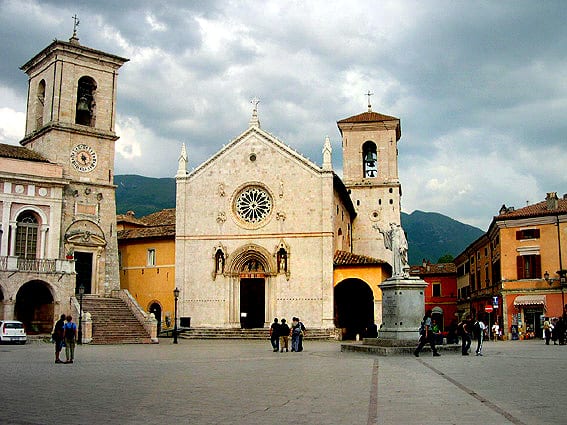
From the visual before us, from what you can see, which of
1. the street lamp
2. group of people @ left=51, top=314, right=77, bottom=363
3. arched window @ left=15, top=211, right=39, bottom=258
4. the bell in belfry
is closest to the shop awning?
the street lamp

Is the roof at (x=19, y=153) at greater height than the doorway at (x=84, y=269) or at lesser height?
greater

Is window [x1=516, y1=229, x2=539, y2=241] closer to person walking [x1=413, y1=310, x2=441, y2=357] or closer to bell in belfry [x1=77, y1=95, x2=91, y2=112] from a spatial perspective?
person walking [x1=413, y1=310, x2=441, y2=357]

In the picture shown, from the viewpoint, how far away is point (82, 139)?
44500mm

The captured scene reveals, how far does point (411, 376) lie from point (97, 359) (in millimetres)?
12263

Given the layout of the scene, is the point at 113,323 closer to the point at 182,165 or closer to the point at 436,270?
the point at 182,165

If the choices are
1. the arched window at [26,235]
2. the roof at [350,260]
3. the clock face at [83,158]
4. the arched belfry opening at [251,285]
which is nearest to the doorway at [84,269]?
the arched window at [26,235]

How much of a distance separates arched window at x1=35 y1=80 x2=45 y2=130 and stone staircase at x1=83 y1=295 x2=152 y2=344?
12.8 metres

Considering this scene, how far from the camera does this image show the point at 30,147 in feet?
150

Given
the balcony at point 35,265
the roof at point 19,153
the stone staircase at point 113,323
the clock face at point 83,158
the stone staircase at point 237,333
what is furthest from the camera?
the clock face at point 83,158

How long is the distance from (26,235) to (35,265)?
7.83 feet

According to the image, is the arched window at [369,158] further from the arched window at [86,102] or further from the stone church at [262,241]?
the arched window at [86,102]

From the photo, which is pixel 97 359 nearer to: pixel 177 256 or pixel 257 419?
pixel 257 419

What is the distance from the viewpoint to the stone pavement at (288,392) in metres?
10.1

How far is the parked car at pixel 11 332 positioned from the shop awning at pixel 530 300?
3103 centimetres
